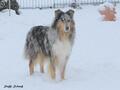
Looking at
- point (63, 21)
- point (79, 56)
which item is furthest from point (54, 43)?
point (79, 56)

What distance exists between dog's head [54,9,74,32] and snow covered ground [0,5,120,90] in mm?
1040

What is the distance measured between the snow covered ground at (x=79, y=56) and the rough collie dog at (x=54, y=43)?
28cm

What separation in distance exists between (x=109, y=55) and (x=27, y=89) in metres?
3.50

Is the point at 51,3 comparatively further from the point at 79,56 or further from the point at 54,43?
the point at 54,43

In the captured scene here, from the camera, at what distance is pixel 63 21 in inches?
328

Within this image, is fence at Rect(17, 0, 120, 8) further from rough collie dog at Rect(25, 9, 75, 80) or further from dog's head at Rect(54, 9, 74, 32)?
dog's head at Rect(54, 9, 74, 32)

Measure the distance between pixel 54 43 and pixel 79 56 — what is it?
2.50 metres

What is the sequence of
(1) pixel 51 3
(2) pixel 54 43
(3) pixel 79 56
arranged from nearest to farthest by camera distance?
(2) pixel 54 43 → (3) pixel 79 56 → (1) pixel 51 3

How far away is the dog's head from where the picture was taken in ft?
27.3

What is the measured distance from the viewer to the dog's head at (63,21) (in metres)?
8.32

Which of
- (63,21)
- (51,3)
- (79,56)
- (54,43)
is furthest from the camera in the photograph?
(51,3)

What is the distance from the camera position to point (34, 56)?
924cm

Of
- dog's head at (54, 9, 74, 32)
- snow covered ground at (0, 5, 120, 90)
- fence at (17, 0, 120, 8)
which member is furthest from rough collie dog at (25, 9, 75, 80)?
fence at (17, 0, 120, 8)

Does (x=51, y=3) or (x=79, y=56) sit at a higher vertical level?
(x=79, y=56)
